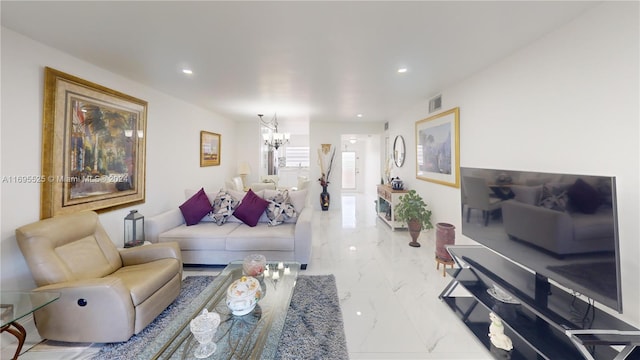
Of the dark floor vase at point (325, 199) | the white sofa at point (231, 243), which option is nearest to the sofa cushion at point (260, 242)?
the white sofa at point (231, 243)

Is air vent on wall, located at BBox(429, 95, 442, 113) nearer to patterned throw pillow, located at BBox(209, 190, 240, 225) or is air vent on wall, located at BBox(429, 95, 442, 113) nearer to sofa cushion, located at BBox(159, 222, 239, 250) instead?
patterned throw pillow, located at BBox(209, 190, 240, 225)

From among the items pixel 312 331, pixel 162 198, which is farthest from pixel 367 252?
pixel 162 198

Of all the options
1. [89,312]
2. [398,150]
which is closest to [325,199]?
[398,150]

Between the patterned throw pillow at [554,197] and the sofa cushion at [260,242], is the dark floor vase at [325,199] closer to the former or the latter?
the sofa cushion at [260,242]

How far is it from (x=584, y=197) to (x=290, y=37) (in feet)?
7.47

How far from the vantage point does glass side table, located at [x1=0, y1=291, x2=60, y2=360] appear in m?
1.46

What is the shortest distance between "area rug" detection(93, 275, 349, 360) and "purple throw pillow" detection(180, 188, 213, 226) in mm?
882

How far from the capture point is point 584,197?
1358 mm

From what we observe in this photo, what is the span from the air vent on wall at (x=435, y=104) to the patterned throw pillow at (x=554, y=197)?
8.70 feet

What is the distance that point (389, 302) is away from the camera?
236cm

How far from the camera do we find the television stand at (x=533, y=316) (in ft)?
4.04

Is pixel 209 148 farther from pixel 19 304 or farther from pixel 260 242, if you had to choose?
pixel 19 304

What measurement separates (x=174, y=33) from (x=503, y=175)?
2851mm

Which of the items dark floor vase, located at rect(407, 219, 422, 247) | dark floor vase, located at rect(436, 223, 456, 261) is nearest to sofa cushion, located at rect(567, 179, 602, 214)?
dark floor vase, located at rect(436, 223, 456, 261)
